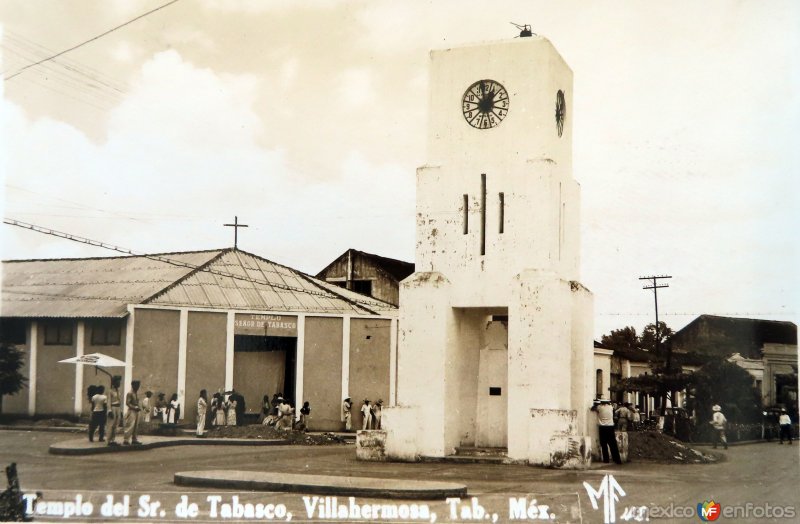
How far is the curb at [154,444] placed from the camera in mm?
Result: 19281

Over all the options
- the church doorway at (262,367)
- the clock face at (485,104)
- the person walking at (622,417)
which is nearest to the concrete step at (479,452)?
the person walking at (622,417)

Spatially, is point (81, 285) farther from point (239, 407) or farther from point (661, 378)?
point (661, 378)

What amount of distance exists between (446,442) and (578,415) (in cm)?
298

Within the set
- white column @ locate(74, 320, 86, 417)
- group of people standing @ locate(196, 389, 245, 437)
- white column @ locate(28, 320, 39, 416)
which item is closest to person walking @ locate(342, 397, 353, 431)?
group of people standing @ locate(196, 389, 245, 437)

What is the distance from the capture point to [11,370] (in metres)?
24.2

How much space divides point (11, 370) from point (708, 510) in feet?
59.2

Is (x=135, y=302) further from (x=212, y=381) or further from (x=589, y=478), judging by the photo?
(x=589, y=478)

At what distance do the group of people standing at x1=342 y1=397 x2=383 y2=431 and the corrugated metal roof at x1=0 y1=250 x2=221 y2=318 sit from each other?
720 centimetres

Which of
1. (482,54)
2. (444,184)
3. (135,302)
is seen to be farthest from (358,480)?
(135,302)

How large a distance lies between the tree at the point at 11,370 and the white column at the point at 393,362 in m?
12.6

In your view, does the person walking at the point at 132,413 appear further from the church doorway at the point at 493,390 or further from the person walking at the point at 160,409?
the church doorway at the point at 493,390

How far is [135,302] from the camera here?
27797 mm

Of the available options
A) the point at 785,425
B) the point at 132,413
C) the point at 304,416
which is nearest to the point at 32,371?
the point at 132,413

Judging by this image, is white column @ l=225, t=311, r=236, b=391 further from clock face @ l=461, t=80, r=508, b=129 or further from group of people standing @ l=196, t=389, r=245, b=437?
clock face @ l=461, t=80, r=508, b=129
